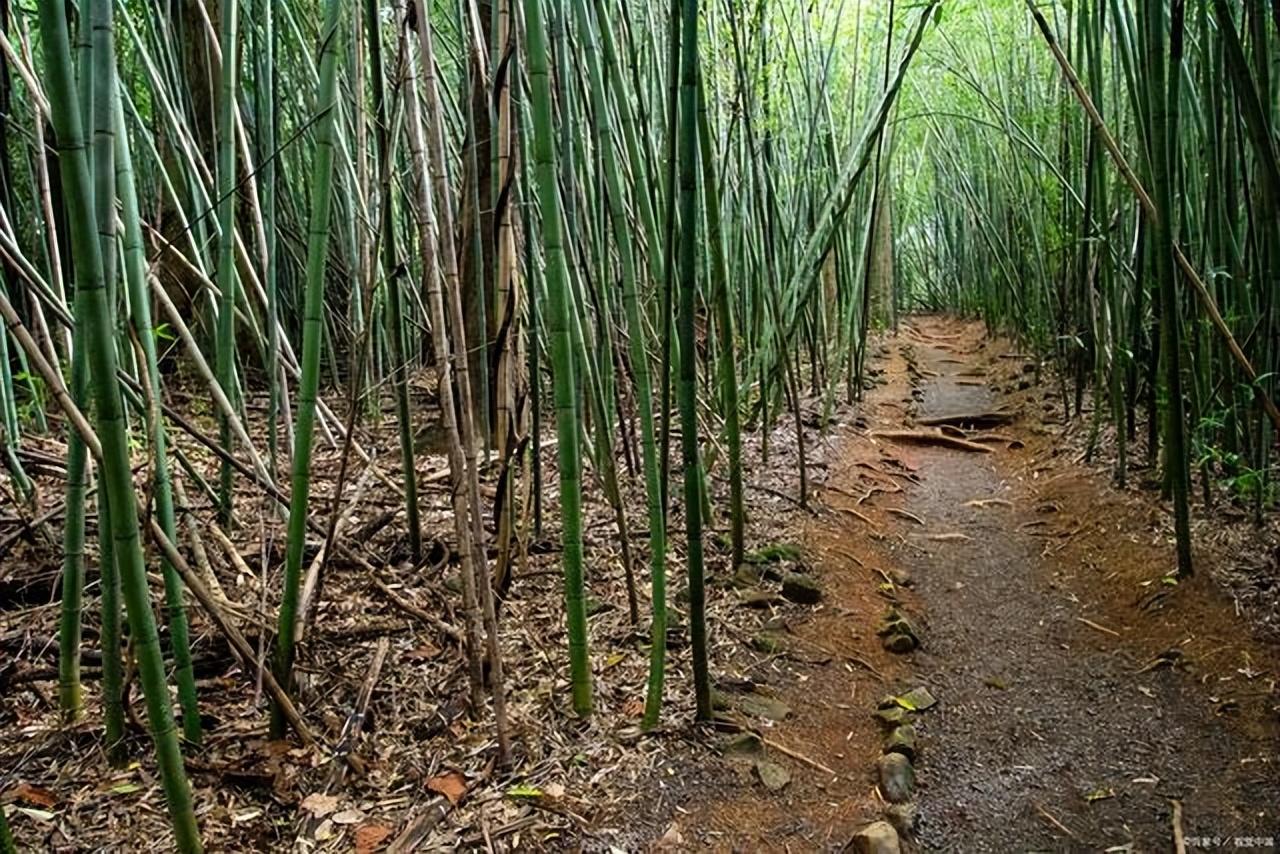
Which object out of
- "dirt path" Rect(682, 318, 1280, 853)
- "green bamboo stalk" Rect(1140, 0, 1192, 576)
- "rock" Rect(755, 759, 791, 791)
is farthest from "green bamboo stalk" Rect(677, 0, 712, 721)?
"green bamboo stalk" Rect(1140, 0, 1192, 576)

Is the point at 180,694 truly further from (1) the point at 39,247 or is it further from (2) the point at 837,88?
(2) the point at 837,88

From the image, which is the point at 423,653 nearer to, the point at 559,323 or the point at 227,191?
the point at 559,323

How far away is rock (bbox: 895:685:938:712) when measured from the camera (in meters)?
1.88

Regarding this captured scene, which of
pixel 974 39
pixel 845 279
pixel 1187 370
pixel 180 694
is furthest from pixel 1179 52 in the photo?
pixel 974 39

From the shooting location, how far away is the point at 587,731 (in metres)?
1.55

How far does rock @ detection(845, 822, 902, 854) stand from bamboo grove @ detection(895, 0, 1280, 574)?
45.5 inches

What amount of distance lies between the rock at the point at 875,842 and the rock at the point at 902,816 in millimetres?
64

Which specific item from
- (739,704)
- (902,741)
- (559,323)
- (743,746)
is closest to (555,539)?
(739,704)

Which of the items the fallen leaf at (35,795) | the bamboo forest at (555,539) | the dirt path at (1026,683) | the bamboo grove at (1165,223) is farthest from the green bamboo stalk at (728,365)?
the fallen leaf at (35,795)

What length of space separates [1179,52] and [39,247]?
10.5ft

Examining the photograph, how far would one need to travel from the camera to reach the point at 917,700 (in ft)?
6.23

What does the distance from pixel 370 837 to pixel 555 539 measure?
46.4 inches

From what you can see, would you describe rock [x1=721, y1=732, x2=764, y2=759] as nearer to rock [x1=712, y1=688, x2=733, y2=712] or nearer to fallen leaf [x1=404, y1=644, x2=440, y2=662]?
rock [x1=712, y1=688, x2=733, y2=712]

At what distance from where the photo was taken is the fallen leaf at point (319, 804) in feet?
4.18
